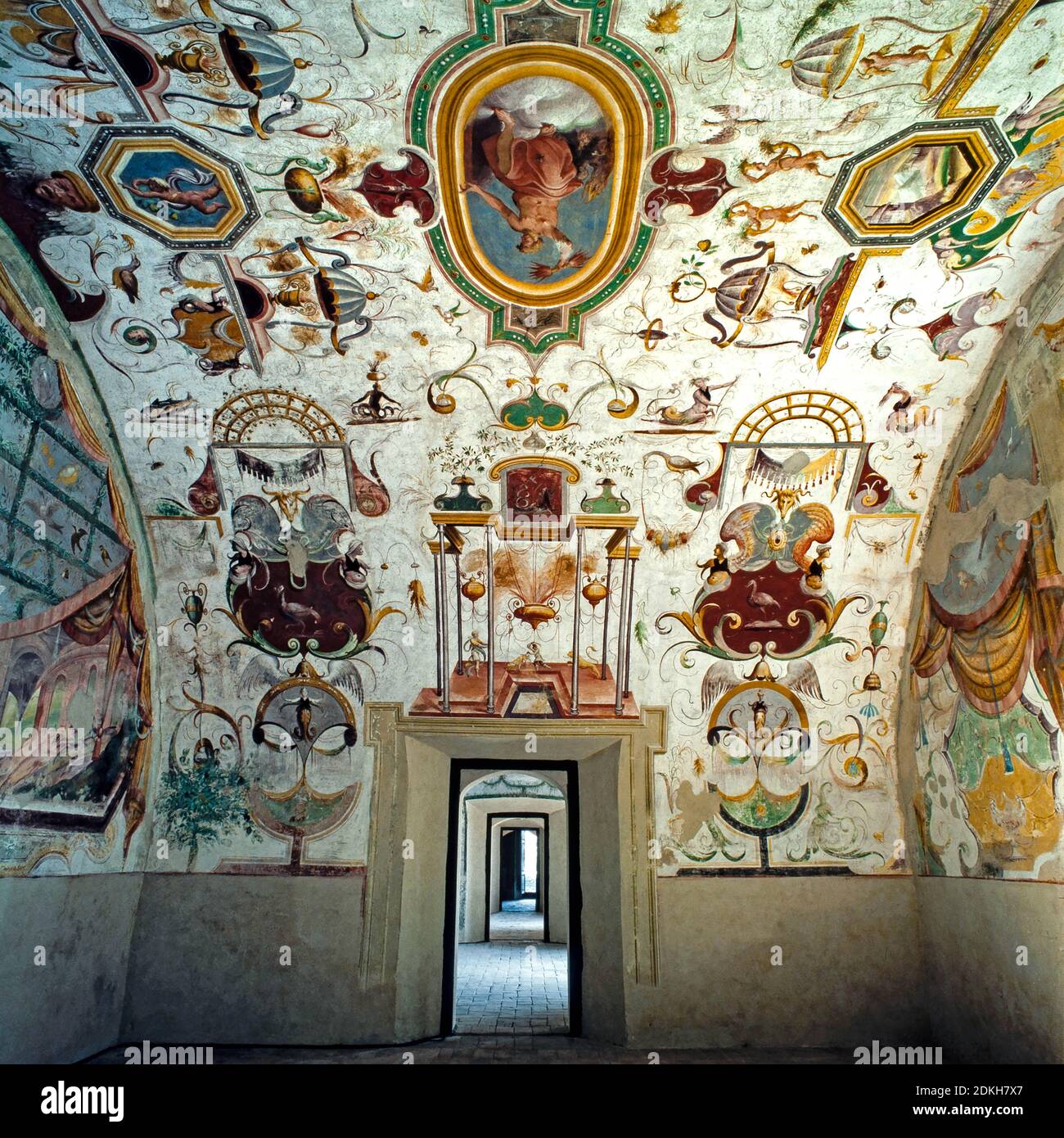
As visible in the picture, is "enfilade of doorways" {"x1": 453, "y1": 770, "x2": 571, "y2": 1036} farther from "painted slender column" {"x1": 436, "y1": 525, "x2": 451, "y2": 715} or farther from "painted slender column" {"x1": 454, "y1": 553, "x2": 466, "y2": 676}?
"painted slender column" {"x1": 454, "y1": 553, "x2": 466, "y2": 676}

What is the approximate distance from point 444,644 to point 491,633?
0.39 metres

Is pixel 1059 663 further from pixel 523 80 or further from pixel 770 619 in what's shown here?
pixel 523 80

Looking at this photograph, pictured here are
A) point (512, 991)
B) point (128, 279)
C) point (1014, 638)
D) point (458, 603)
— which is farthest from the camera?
point (512, 991)

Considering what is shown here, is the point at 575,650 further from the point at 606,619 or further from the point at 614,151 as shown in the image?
the point at 614,151

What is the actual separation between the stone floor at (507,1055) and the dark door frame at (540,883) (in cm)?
718

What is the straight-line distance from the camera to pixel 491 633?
6500 mm

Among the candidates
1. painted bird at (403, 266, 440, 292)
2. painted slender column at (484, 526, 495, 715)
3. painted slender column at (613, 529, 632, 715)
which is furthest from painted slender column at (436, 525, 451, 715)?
painted bird at (403, 266, 440, 292)

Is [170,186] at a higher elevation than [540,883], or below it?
higher

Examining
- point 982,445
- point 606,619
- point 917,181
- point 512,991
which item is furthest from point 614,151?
point 512,991

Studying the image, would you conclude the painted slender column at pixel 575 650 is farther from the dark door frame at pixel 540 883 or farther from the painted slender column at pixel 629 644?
the dark door frame at pixel 540 883

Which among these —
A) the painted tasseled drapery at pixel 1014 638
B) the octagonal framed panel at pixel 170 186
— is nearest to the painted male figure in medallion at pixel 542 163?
the octagonal framed panel at pixel 170 186

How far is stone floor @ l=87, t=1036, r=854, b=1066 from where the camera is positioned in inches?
221

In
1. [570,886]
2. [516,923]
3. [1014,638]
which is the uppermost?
[1014,638]

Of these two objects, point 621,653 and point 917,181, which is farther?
point 621,653
